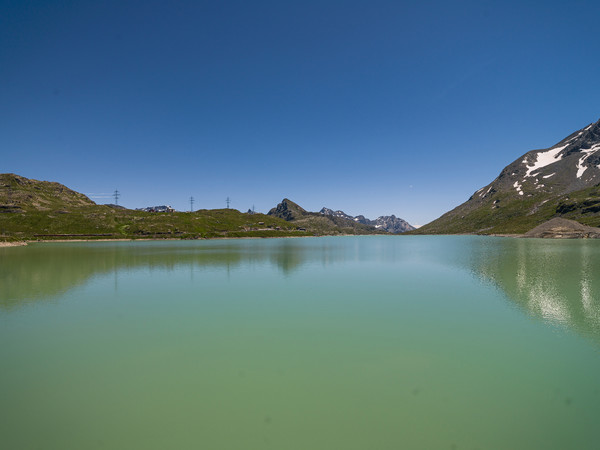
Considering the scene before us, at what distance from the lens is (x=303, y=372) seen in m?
13.5

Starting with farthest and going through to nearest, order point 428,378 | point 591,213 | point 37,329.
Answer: point 591,213 < point 37,329 < point 428,378

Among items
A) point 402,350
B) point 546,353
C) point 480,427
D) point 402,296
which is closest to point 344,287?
point 402,296

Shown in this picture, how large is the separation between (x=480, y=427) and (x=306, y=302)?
18.8 metres

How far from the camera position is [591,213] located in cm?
19612

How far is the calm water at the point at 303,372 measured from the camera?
9.39 m

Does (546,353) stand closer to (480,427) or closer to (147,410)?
(480,427)

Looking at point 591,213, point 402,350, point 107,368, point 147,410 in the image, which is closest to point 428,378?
point 402,350

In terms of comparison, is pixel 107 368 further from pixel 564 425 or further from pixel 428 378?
pixel 564 425

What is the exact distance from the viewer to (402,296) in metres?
29.6

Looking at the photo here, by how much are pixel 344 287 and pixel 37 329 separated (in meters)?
28.9

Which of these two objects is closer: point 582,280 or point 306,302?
point 306,302

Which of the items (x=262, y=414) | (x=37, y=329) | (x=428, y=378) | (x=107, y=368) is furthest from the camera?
(x=37, y=329)

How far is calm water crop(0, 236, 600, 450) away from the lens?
939cm

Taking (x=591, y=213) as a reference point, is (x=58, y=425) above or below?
below
